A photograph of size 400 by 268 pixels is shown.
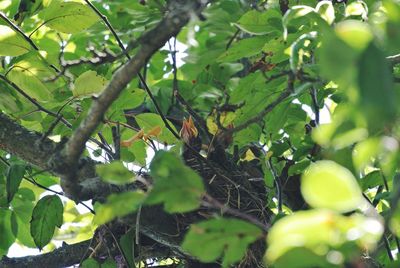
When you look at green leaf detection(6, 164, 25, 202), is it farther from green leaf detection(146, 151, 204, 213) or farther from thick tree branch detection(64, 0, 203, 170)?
green leaf detection(146, 151, 204, 213)

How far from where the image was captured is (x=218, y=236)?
949 mm

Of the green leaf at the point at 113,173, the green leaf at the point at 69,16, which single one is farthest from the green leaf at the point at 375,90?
the green leaf at the point at 69,16

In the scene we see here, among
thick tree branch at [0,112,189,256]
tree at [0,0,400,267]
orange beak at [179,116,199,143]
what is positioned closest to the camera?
tree at [0,0,400,267]

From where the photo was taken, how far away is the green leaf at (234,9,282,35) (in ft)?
5.23

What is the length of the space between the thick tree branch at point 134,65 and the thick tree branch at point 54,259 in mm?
896

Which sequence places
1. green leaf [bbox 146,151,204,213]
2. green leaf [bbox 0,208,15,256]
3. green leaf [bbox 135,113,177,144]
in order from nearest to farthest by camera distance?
green leaf [bbox 146,151,204,213] < green leaf [bbox 135,113,177,144] < green leaf [bbox 0,208,15,256]

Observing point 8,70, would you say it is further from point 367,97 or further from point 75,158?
point 367,97

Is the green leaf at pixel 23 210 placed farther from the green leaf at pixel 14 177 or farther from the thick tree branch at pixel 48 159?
the thick tree branch at pixel 48 159

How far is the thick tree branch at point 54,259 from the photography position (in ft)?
6.55

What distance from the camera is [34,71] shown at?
180 centimetres

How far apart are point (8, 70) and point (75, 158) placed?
671 millimetres

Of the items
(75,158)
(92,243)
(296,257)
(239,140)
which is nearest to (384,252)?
(239,140)

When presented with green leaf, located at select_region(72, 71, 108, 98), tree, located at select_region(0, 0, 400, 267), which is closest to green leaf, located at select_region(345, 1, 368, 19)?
tree, located at select_region(0, 0, 400, 267)

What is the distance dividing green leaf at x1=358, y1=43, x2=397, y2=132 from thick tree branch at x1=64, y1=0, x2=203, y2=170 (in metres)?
0.41
